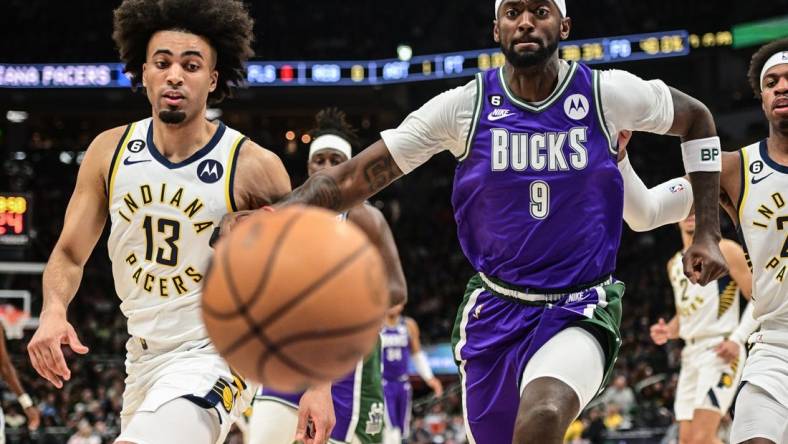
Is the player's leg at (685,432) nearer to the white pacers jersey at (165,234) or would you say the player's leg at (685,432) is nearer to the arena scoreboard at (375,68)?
the white pacers jersey at (165,234)

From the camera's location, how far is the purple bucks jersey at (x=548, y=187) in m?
4.48

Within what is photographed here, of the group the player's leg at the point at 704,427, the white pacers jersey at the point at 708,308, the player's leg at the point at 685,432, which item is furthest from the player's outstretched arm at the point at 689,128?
the player's leg at the point at 685,432

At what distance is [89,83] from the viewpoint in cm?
2611

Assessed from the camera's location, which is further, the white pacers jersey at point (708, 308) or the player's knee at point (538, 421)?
the white pacers jersey at point (708, 308)

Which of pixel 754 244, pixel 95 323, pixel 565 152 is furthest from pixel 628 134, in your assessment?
pixel 95 323

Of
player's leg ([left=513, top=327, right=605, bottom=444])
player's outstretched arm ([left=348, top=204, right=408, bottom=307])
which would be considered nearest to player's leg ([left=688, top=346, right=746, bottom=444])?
player's outstretched arm ([left=348, top=204, right=408, bottom=307])

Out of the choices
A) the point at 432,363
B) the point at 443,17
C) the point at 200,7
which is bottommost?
the point at 432,363

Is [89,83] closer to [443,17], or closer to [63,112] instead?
[63,112]

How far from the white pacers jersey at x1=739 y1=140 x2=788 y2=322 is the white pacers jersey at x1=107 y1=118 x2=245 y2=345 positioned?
2.60 metres

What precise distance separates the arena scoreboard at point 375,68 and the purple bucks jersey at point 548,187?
68.6 feet

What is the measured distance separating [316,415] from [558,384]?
1.07 meters

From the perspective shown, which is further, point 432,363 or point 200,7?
point 432,363

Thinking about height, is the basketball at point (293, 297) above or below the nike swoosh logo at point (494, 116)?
below

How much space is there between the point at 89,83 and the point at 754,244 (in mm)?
23115
